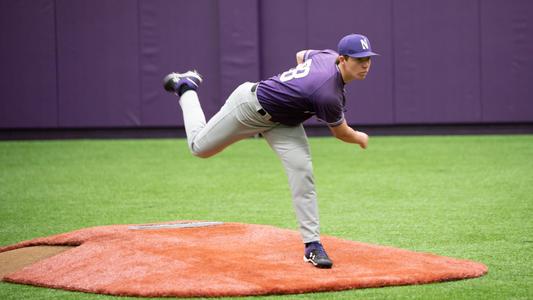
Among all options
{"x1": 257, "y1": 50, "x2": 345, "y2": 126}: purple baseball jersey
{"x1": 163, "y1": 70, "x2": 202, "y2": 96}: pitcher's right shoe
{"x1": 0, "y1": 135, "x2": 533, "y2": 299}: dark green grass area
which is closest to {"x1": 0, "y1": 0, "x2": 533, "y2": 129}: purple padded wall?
{"x1": 0, "y1": 135, "x2": 533, "y2": 299}: dark green grass area

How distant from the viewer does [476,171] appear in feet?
33.0

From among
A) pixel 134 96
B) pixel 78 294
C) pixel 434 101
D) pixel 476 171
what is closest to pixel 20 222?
pixel 78 294

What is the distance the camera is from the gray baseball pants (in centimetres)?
504

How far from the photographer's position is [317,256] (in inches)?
191

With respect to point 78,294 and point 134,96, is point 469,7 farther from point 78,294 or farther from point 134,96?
point 78,294

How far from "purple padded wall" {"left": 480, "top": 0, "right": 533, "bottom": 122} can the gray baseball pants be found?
996 cm

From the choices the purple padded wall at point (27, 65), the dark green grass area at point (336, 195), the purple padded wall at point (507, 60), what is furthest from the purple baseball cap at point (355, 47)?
the purple padded wall at point (27, 65)

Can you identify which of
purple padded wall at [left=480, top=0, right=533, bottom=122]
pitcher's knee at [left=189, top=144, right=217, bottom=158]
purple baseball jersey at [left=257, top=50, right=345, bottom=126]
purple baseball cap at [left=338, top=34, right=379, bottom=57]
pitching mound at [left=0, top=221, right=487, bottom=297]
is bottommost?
pitching mound at [left=0, top=221, right=487, bottom=297]

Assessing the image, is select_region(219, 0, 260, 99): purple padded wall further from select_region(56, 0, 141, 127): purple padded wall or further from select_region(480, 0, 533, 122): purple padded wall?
select_region(480, 0, 533, 122): purple padded wall

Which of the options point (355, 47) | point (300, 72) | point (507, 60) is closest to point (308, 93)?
point (300, 72)

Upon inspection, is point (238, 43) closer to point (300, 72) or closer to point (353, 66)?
point (300, 72)

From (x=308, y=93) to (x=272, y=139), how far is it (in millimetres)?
483

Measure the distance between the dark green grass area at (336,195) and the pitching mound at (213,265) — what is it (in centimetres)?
12

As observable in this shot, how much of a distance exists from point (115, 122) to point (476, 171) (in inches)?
A: 278
